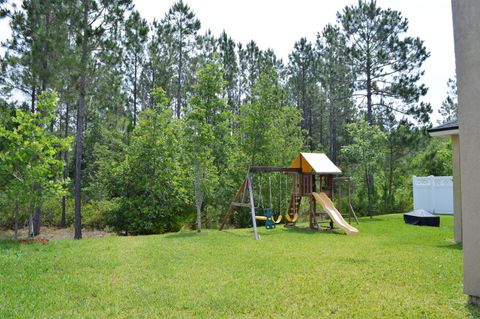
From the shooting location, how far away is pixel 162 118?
50.0 feet

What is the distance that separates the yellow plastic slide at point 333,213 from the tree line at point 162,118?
12.2 ft

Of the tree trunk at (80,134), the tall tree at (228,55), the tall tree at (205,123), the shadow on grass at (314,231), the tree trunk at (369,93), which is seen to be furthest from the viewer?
the tall tree at (228,55)

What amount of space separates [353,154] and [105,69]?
1101 cm

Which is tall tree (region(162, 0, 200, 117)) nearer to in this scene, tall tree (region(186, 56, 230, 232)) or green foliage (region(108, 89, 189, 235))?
green foliage (region(108, 89, 189, 235))

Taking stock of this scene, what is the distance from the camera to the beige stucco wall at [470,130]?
4.29m

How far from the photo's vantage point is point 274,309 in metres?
4.32

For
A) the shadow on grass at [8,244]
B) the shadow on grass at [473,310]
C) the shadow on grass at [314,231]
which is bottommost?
the shadow on grass at [314,231]

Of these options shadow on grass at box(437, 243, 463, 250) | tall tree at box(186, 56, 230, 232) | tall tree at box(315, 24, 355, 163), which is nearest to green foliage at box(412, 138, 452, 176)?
tall tree at box(315, 24, 355, 163)

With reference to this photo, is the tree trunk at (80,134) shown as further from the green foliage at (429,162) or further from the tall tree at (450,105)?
the tall tree at (450,105)

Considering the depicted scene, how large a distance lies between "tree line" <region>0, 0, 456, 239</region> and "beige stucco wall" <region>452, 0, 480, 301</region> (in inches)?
328

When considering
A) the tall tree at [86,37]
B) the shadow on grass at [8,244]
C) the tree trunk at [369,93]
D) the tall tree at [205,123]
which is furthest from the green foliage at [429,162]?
the shadow on grass at [8,244]

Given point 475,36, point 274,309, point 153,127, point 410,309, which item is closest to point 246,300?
point 274,309

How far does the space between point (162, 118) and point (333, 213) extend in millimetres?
7596

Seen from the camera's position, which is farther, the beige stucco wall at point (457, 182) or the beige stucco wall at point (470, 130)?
the beige stucco wall at point (457, 182)
